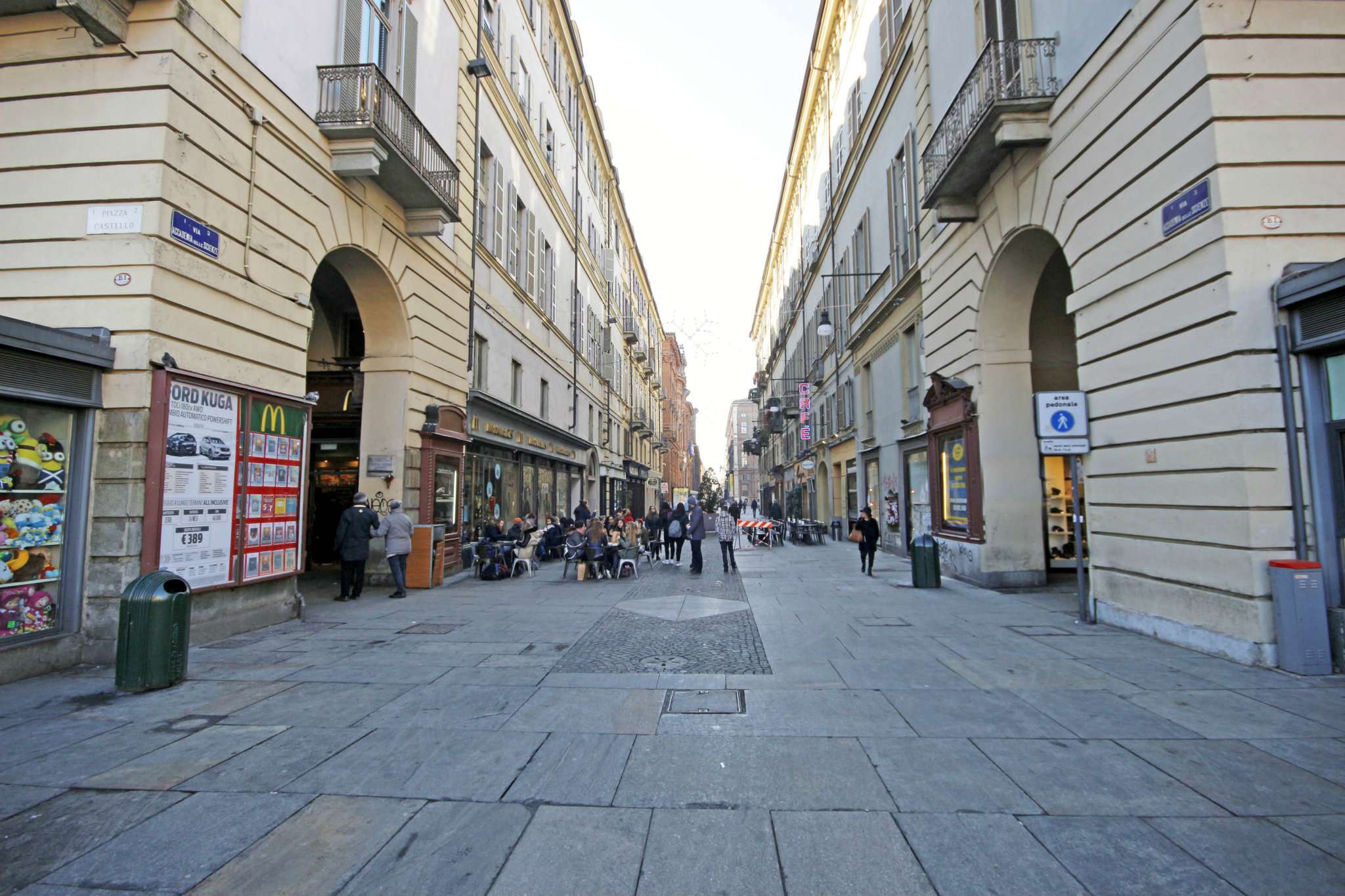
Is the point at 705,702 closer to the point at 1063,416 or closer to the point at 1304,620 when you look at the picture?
the point at 1304,620

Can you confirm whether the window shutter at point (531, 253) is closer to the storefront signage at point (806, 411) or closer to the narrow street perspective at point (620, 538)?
the narrow street perspective at point (620, 538)

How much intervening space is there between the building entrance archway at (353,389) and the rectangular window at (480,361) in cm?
244

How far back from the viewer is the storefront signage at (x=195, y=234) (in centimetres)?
749

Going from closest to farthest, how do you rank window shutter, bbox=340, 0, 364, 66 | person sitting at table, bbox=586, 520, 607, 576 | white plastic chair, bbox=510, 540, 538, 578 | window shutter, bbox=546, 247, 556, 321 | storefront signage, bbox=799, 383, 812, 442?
window shutter, bbox=340, 0, 364, 66 < person sitting at table, bbox=586, 520, 607, 576 < white plastic chair, bbox=510, 540, 538, 578 < window shutter, bbox=546, 247, 556, 321 < storefront signage, bbox=799, 383, 812, 442

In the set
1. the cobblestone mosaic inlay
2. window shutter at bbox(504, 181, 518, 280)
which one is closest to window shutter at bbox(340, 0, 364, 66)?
window shutter at bbox(504, 181, 518, 280)

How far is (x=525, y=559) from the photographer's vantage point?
15.7 meters

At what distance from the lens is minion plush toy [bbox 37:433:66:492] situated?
6.60 meters

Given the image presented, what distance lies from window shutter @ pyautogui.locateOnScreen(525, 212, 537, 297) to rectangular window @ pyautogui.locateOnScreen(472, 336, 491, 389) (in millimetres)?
4186

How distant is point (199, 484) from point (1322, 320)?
452 inches

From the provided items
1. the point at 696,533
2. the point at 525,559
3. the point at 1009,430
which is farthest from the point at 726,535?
the point at 1009,430

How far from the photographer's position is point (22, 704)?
5543 millimetres

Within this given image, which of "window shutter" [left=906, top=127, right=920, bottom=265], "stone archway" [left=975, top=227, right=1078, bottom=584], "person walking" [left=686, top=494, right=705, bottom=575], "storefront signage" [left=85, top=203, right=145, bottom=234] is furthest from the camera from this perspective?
"window shutter" [left=906, top=127, right=920, bottom=265]

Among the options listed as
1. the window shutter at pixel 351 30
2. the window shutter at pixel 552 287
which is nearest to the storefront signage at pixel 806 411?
the window shutter at pixel 552 287

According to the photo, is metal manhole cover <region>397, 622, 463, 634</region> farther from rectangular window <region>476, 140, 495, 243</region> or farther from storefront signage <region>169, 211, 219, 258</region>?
rectangular window <region>476, 140, 495, 243</region>
